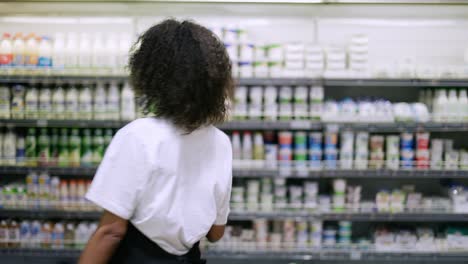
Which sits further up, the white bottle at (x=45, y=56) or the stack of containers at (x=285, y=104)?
the white bottle at (x=45, y=56)

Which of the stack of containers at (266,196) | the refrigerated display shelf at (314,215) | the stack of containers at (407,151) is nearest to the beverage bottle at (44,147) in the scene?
the refrigerated display shelf at (314,215)

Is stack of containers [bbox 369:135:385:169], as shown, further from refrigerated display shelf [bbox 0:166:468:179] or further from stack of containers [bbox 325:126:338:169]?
stack of containers [bbox 325:126:338:169]

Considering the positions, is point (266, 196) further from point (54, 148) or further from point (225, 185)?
point (225, 185)

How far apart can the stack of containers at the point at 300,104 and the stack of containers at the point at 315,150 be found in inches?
6.5

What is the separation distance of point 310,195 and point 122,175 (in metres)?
2.77

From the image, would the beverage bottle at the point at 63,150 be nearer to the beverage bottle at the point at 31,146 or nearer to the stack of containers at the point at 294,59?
the beverage bottle at the point at 31,146

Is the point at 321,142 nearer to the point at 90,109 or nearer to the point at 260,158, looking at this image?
the point at 260,158

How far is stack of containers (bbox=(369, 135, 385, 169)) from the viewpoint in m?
3.72

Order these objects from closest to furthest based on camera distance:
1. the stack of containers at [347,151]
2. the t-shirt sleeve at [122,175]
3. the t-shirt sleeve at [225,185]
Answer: the t-shirt sleeve at [122,175], the t-shirt sleeve at [225,185], the stack of containers at [347,151]

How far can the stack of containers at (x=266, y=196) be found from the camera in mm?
3752

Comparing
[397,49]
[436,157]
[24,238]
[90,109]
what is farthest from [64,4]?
[436,157]

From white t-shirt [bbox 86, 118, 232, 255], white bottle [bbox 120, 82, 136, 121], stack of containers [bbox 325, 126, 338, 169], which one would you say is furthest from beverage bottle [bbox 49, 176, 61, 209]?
white t-shirt [bbox 86, 118, 232, 255]

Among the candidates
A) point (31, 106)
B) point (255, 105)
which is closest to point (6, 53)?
point (31, 106)

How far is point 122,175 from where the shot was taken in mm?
1151
